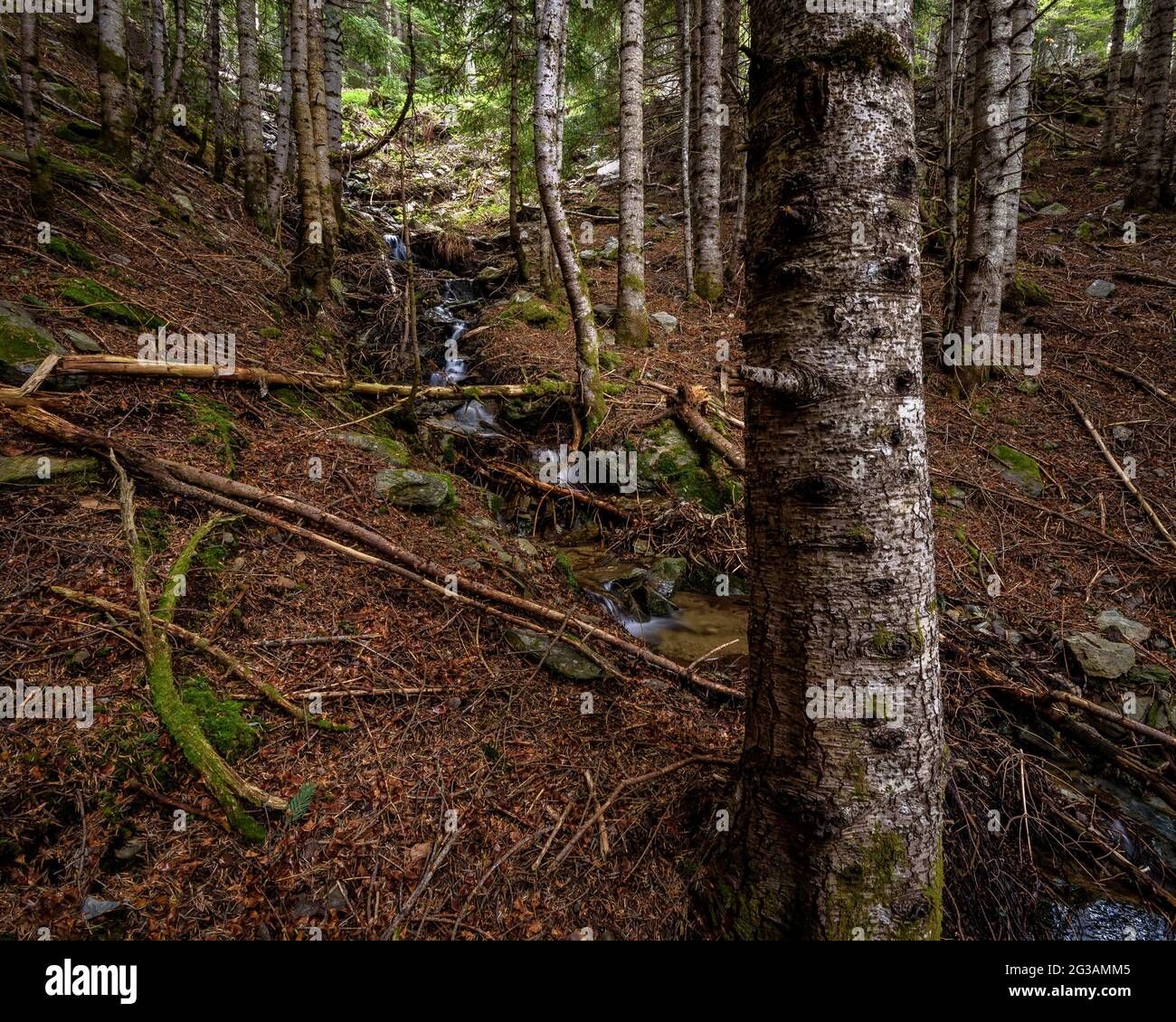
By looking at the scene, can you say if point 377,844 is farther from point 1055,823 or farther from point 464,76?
point 464,76

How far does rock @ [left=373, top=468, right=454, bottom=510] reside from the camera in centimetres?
485

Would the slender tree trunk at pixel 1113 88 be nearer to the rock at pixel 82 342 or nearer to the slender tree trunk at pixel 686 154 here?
the slender tree trunk at pixel 686 154

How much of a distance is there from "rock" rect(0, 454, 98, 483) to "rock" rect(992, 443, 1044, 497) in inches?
354

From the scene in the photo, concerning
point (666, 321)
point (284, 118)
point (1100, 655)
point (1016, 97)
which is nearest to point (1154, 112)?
point (1016, 97)

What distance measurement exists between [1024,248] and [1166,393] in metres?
5.85

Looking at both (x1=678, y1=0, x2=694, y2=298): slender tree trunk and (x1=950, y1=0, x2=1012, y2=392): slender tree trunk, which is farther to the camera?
(x1=678, y1=0, x2=694, y2=298): slender tree trunk

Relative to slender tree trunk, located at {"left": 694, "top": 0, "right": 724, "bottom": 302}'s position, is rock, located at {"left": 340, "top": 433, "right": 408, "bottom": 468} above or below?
below

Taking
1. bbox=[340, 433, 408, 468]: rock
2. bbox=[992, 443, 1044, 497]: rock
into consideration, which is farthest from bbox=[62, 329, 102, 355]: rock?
bbox=[992, 443, 1044, 497]: rock

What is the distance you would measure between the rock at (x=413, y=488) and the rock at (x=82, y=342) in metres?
2.37

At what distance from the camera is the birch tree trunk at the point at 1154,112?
420 inches

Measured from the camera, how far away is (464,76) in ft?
41.0

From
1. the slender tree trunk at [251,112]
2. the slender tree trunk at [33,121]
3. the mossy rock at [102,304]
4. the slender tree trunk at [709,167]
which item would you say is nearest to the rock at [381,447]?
the mossy rock at [102,304]

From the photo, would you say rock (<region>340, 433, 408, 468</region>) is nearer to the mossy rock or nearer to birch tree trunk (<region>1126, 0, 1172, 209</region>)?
→ the mossy rock

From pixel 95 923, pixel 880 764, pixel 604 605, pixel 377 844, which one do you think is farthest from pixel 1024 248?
pixel 95 923
